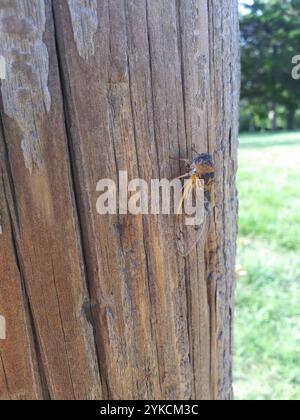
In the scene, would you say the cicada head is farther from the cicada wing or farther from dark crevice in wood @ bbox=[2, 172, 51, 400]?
dark crevice in wood @ bbox=[2, 172, 51, 400]

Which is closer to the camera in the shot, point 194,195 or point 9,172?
point 9,172

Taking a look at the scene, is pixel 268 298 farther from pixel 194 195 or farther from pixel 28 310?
pixel 28 310

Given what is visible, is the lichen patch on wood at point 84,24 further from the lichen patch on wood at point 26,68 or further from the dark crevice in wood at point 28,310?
the dark crevice in wood at point 28,310

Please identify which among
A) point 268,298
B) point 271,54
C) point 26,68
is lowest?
point 268,298

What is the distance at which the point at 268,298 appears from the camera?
341cm

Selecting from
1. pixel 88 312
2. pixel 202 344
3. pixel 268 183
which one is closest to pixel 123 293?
pixel 88 312

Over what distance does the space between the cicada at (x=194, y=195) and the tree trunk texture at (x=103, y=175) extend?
0.02 metres

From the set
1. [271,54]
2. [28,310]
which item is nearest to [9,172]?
[28,310]

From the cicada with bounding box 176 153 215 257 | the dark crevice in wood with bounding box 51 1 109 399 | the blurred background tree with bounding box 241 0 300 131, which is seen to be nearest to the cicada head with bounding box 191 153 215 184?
the cicada with bounding box 176 153 215 257

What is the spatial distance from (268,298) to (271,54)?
82.6 ft

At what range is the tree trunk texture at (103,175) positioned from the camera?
31.5 inches

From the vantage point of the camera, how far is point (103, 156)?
872 millimetres

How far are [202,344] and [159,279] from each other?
27 centimetres
